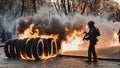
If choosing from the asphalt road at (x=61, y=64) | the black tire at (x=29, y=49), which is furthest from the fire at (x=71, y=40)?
the asphalt road at (x=61, y=64)

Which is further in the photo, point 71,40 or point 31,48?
point 71,40

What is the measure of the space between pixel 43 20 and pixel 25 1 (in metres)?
39.8

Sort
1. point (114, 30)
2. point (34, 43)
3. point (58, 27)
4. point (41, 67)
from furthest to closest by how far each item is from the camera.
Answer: point (114, 30) < point (58, 27) < point (34, 43) < point (41, 67)

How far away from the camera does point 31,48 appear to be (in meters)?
24.0

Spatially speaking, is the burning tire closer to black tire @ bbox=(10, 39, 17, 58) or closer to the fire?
black tire @ bbox=(10, 39, 17, 58)

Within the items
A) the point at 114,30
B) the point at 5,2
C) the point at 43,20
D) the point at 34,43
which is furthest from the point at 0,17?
the point at 34,43

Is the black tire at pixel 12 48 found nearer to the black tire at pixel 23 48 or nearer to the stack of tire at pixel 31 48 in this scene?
the stack of tire at pixel 31 48

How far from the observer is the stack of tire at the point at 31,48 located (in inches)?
950

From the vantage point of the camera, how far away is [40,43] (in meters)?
24.6

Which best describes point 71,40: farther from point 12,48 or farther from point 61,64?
point 61,64

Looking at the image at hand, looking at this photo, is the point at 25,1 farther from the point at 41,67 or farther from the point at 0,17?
the point at 41,67

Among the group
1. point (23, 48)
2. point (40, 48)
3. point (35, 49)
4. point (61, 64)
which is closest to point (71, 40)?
point (40, 48)

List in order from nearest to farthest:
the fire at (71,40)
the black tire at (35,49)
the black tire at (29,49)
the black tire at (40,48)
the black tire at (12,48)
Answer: the black tire at (35,49), the black tire at (29,49), the black tire at (40,48), the black tire at (12,48), the fire at (71,40)

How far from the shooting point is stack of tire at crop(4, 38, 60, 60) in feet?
79.2
